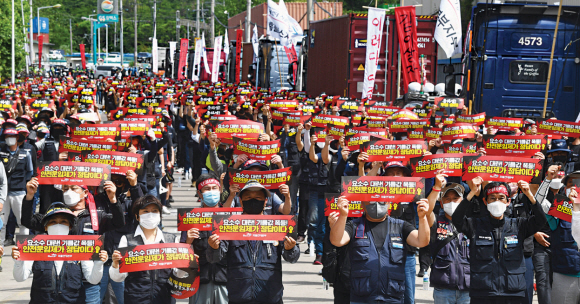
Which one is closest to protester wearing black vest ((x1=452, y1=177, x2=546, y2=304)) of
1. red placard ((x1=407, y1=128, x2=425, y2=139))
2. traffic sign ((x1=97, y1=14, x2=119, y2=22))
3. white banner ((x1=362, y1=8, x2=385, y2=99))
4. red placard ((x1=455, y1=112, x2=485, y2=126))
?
red placard ((x1=407, y1=128, x2=425, y2=139))

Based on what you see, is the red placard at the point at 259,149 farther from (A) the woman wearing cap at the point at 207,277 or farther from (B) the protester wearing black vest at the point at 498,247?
(B) the protester wearing black vest at the point at 498,247

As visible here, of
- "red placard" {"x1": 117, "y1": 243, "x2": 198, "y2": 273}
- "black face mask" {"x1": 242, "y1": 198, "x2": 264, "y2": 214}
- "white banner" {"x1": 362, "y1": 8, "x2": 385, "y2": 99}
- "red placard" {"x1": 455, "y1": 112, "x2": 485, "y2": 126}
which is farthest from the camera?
"white banner" {"x1": 362, "y1": 8, "x2": 385, "y2": 99}

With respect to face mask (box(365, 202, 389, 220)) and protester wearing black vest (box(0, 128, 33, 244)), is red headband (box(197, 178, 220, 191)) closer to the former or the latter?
face mask (box(365, 202, 389, 220))

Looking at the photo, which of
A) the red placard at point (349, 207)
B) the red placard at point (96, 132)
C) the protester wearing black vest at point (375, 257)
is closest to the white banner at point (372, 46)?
the red placard at point (96, 132)

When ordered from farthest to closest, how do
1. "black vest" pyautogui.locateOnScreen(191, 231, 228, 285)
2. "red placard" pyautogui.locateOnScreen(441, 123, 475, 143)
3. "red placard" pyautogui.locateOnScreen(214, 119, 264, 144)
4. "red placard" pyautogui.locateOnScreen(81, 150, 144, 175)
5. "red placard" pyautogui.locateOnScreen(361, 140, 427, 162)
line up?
1. "red placard" pyautogui.locateOnScreen(441, 123, 475, 143)
2. "red placard" pyautogui.locateOnScreen(214, 119, 264, 144)
3. "red placard" pyautogui.locateOnScreen(361, 140, 427, 162)
4. "red placard" pyautogui.locateOnScreen(81, 150, 144, 175)
5. "black vest" pyautogui.locateOnScreen(191, 231, 228, 285)

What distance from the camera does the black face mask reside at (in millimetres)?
6742

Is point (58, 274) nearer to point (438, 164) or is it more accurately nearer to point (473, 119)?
point (438, 164)

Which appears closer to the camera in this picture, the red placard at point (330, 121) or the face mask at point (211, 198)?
the face mask at point (211, 198)

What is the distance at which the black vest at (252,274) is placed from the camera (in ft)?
20.7

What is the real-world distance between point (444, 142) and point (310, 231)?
2215 mm

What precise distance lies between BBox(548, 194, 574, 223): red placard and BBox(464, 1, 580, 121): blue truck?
8.89 meters

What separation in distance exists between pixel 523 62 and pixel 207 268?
1080 cm

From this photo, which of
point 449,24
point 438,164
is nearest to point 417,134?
point 438,164

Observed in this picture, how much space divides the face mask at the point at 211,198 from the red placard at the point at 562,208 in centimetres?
286
